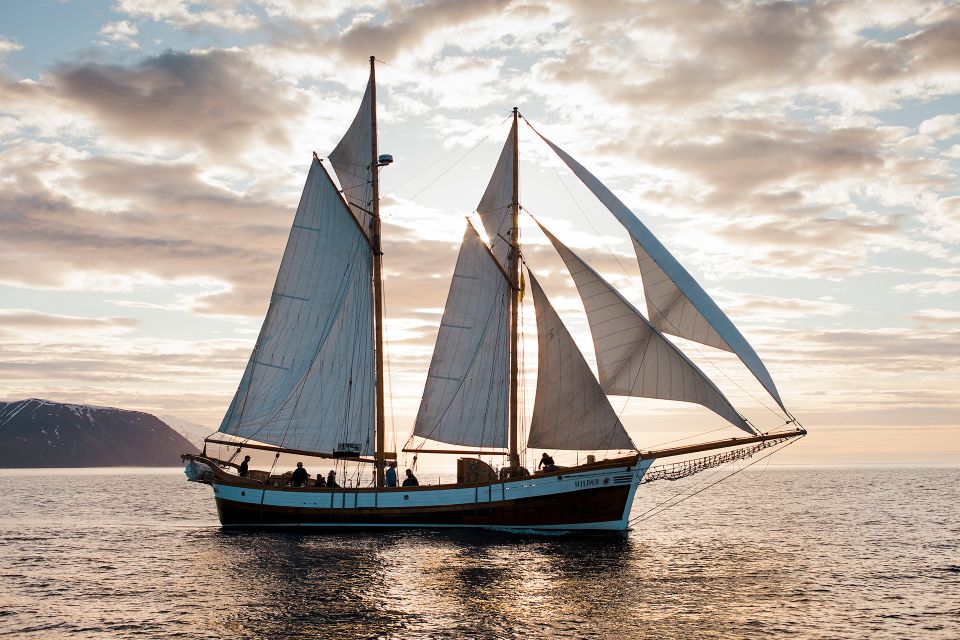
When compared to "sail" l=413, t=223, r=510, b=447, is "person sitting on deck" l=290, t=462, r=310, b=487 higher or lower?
lower

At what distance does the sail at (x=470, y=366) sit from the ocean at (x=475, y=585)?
5.91m

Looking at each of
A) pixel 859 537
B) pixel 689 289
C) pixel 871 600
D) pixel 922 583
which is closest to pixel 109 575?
pixel 689 289

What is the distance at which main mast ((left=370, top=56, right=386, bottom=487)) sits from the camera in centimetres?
4984

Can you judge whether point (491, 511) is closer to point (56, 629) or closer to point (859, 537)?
point (56, 629)

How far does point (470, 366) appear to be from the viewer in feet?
157

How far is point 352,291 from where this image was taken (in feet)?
166

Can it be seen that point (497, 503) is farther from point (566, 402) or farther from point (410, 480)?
point (566, 402)

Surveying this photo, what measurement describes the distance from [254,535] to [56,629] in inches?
861

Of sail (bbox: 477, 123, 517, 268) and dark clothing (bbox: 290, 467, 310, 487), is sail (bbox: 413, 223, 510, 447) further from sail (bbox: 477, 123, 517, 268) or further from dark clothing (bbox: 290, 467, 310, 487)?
dark clothing (bbox: 290, 467, 310, 487)

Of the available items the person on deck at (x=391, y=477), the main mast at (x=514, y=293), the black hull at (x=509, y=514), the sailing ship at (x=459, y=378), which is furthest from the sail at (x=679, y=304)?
the person on deck at (x=391, y=477)

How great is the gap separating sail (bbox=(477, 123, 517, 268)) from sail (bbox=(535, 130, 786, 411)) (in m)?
8.40

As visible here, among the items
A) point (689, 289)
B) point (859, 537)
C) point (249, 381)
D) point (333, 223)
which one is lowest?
point (859, 537)

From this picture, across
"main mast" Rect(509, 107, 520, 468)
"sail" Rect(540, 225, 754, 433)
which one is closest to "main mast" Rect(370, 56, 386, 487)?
"main mast" Rect(509, 107, 520, 468)

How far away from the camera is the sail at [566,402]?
43250mm
